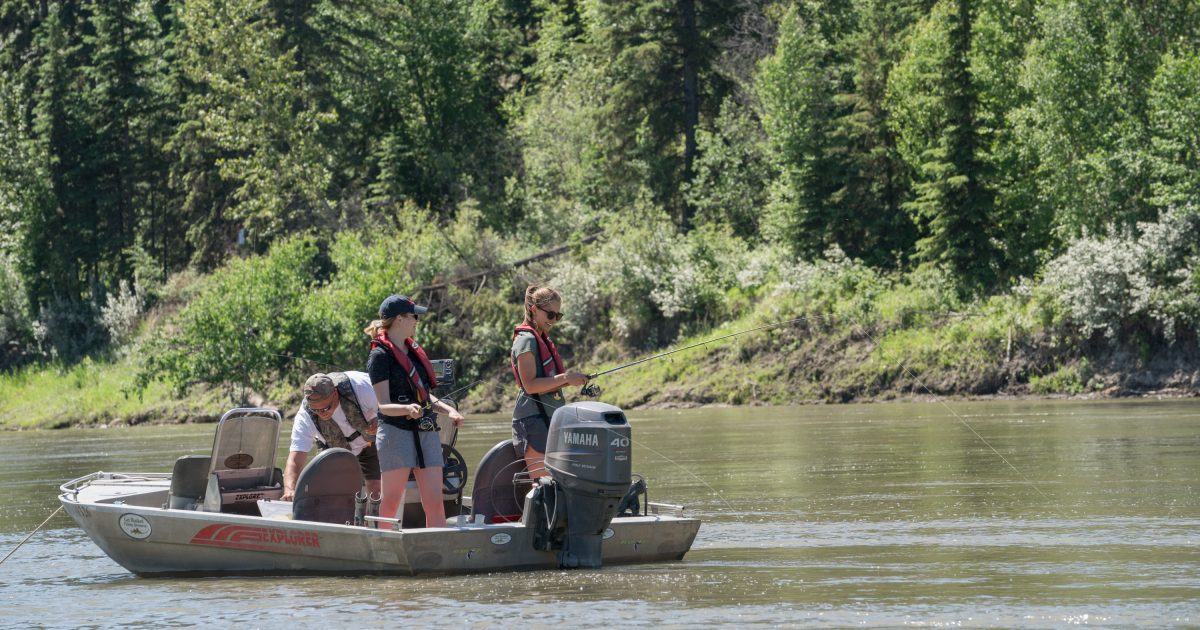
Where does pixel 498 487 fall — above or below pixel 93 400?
above

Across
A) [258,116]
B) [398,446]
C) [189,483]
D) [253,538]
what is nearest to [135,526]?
[189,483]

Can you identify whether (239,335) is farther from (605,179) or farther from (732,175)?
(732,175)

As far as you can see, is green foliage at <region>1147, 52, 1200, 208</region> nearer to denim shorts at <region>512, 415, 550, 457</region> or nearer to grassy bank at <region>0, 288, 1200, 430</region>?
grassy bank at <region>0, 288, 1200, 430</region>

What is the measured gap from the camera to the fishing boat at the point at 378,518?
11.1 meters

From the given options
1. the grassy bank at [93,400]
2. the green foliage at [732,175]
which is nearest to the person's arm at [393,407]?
the grassy bank at [93,400]

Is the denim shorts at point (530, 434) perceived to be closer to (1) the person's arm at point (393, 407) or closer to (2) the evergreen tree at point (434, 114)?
(1) the person's arm at point (393, 407)

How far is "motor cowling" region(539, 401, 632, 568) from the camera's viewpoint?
10938mm

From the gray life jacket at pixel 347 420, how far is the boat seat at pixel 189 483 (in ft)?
4.16

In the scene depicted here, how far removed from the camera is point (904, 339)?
36.7 m

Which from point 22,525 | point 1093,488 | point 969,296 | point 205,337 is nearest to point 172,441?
point 205,337

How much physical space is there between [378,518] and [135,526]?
7.71 ft

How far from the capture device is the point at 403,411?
10938mm

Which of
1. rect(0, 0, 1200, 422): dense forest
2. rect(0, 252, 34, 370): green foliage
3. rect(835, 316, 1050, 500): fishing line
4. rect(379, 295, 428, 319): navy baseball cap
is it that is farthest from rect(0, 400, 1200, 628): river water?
rect(0, 252, 34, 370): green foliage

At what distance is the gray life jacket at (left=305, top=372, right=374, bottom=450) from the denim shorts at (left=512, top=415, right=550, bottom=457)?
4.25 ft
